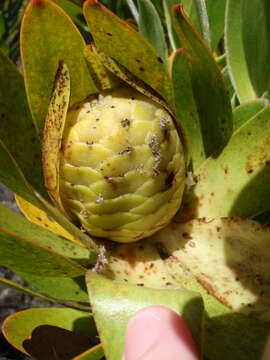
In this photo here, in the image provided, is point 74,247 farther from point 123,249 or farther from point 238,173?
point 238,173

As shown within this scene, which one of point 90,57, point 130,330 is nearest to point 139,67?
point 90,57

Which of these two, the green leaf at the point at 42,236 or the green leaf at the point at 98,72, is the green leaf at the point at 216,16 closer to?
the green leaf at the point at 98,72

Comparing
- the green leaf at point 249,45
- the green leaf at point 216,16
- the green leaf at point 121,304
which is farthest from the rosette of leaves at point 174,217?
the green leaf at point 216,16

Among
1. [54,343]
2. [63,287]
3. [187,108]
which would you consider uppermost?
[187,108]

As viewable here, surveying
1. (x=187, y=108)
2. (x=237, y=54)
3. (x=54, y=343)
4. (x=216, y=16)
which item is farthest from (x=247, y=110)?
(x=54, y=343)

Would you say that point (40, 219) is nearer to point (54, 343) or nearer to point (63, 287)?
point (63, 287)

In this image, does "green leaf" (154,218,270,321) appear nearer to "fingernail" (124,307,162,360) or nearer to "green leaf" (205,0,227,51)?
"fingernail" (124,307,162,360)
